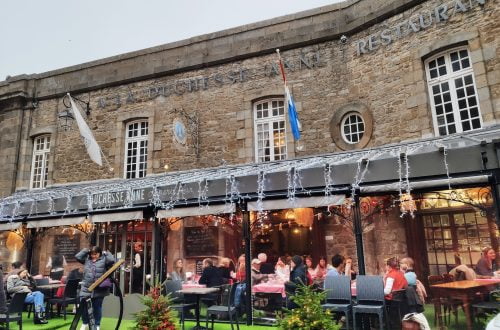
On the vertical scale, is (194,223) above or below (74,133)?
below

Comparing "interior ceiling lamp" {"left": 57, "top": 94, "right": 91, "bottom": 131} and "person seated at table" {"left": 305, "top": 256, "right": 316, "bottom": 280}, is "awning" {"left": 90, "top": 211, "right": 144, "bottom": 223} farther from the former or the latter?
"interior ceiling lamp" {"left": 57, "top": 94, "right": 91, "bottom": 131}

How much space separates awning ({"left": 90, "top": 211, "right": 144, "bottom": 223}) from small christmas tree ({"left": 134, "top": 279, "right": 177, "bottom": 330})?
3.20 m

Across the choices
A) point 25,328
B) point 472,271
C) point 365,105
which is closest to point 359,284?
point 472,271

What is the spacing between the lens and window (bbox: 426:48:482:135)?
7559mm

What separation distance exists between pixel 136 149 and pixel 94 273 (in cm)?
593

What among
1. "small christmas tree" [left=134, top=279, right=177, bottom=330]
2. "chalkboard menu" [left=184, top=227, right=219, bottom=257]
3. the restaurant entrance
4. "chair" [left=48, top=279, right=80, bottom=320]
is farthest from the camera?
the restaurant entrance

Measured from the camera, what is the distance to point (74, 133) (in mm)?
11672

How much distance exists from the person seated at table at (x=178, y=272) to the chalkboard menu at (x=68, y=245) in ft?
12.1

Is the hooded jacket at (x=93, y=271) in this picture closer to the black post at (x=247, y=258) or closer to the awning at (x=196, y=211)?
the awning at (x=196, y=211)

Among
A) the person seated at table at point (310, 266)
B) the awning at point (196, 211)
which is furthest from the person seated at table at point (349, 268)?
the awning at point (196, 211)

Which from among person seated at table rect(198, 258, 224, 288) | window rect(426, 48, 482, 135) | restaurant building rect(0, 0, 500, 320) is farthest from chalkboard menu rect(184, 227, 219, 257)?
window rect(426, 48, 482, 135)

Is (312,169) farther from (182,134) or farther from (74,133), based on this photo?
(74,133)

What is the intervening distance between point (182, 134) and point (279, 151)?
2.48 m

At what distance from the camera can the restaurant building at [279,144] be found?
6.28 m
